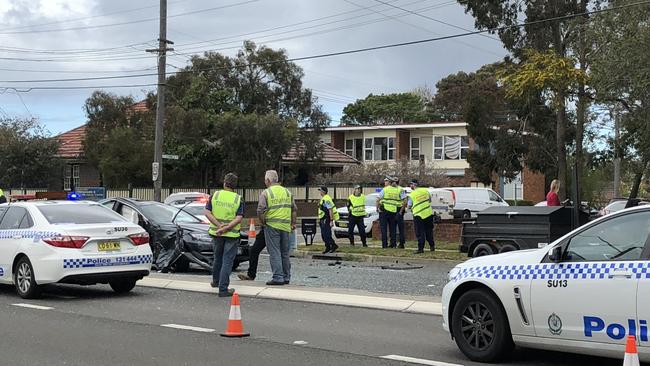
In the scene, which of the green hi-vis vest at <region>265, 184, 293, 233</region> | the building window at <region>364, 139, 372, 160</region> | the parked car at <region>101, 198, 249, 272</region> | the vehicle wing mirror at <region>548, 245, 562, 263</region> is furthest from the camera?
the building window at <region>364, 139, 372, 160</region>

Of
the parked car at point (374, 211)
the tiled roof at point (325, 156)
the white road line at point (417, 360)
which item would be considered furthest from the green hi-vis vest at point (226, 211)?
the tiled roof at point (325, 156)

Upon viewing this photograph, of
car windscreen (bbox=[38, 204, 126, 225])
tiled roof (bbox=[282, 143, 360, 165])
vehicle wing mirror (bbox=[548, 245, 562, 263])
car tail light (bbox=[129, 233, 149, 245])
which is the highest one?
tiled roof (bbox=[282, 143, 360, 165])

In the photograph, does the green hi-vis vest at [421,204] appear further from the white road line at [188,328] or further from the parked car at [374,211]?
the white road line at [188,328]

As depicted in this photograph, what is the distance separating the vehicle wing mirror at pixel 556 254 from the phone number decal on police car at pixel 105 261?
7060 mm

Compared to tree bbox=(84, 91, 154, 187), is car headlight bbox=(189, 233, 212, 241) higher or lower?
lower

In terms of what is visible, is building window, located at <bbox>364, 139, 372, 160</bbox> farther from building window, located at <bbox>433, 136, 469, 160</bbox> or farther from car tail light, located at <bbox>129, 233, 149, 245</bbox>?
car tail light, located at <bbox>129, 233, 149, 245</bbox>

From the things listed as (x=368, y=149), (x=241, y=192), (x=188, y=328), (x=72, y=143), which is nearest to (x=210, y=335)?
(x=188, y=328)

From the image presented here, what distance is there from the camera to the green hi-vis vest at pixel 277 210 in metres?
12.3

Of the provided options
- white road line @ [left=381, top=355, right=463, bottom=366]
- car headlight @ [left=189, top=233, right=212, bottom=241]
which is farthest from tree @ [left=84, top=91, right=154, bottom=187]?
white road line @ [left=381, top=355, right=463, bottom=366]

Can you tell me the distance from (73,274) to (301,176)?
35794mm

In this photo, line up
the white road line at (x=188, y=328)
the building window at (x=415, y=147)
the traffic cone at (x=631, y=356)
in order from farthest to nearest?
the building window at (x=415, y=147) < the white road line at (x=188, y=328) < the traffic cone at (x=631, y=356)

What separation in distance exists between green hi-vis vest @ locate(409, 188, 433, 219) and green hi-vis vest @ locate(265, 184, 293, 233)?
7569mm

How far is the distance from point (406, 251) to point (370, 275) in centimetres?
451

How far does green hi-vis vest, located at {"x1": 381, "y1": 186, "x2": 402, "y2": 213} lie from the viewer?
67.4ft
